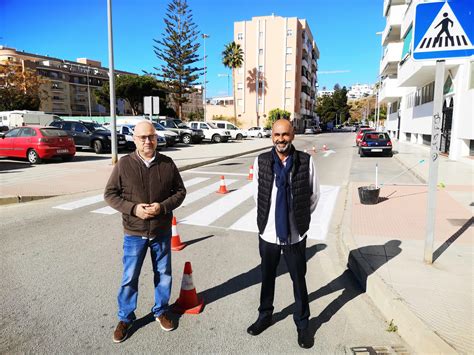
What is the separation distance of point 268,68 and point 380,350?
223 ft

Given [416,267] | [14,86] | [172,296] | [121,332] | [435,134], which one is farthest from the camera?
[14,86]

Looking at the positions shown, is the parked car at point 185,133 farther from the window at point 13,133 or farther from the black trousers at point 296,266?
the black trousers at point 296,266

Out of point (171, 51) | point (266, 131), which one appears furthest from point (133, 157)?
point (171, 51)

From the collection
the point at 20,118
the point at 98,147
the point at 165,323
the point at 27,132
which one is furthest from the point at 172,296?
the point at 20,118

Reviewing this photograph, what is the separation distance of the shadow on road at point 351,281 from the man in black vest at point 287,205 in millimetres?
454

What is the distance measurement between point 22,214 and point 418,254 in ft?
24.1

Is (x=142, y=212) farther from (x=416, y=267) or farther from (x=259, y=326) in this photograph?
(x=416, y=267)

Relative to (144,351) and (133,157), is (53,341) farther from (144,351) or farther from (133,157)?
(133,157)

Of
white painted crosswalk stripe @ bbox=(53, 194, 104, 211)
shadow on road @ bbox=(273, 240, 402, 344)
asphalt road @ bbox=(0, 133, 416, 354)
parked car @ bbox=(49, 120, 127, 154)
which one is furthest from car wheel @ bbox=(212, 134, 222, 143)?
shadow on road @ bbox=(273, 240, 402, 344)

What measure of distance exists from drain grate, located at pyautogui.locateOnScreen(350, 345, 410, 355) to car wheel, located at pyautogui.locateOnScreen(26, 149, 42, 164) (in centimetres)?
1493

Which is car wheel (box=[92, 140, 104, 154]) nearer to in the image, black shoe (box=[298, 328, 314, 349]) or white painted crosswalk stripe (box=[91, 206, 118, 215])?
white painted crosswalk stripe (box=[91, 206, 118, 215])

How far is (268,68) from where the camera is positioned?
66625 mm

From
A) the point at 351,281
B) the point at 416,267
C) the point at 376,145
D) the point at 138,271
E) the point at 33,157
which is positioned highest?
the point at 376,145

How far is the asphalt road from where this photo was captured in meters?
2.95
